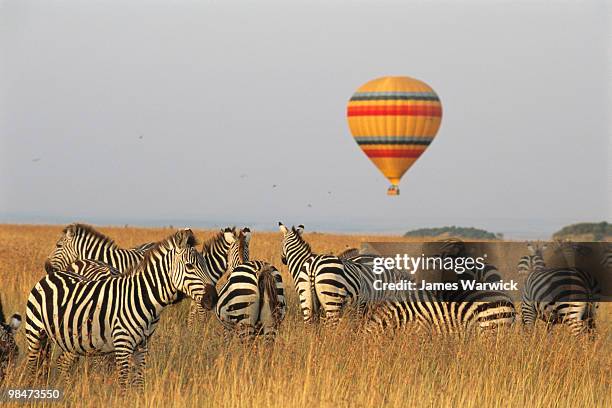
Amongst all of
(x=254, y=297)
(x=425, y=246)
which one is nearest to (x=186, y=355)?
(x=254, y=297)

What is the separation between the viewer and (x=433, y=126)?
44344 millimetres

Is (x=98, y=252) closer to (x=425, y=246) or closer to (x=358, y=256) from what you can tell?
(x=358, y=256)

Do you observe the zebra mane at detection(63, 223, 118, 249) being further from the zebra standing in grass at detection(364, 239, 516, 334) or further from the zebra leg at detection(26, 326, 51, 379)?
the zebra leg at detection(26, 326, 51, 379)

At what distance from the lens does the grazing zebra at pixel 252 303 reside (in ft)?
43.0

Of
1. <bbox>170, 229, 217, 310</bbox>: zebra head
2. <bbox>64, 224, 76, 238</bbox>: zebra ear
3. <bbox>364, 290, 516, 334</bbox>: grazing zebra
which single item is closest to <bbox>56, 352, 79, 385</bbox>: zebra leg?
<bbox>170, 229, 217, 310</bbox>: zebra head

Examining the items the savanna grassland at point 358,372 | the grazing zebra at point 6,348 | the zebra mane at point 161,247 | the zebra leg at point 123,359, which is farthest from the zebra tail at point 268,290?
the grazing zebra at point 6,348

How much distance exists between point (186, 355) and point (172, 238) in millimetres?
2274

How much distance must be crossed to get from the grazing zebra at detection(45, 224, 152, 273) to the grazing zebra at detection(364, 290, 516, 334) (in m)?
5.84

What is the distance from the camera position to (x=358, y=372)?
11.8 metres

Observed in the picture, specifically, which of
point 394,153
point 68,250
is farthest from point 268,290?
point 394,153

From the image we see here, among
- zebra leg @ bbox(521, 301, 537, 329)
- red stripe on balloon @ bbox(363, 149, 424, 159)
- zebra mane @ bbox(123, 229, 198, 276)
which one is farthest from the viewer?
red stripe on balloon @ bbox(363, 149, 424, 159)

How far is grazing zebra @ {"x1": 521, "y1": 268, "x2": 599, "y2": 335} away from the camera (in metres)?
15.1

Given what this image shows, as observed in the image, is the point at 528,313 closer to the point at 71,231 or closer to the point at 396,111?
the point at 71,231

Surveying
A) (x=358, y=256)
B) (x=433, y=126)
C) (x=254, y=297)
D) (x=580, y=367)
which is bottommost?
(x=580, y=367)
